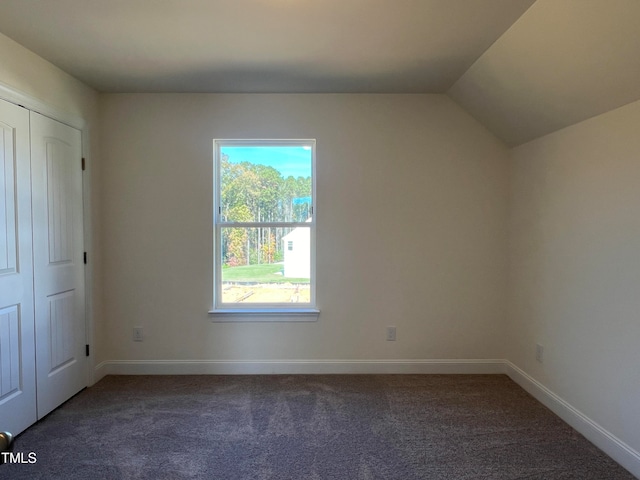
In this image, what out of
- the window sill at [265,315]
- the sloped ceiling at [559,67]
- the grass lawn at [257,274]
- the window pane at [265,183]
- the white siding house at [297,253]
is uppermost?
the sloped ceiling at [559,67]

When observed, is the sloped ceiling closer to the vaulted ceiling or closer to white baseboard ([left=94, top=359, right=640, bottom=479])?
the vaulted ceiling

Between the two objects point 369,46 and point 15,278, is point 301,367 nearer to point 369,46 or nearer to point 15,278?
point 15,278

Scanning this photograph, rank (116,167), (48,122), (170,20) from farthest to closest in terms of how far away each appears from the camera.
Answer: (116,167), (48,122), (170,20)

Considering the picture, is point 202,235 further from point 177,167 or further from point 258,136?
point 258,136

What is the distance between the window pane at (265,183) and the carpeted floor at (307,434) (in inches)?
56.0

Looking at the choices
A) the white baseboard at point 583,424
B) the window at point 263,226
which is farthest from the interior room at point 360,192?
the window at point 263,226

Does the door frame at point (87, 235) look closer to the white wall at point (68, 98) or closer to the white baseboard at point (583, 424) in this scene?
the white wall at point (68, 98)

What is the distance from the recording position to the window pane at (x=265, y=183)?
3104mm

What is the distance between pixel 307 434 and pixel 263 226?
168 cm

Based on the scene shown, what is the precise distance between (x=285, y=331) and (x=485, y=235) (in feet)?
6.35

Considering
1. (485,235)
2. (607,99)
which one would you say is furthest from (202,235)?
(607,99)

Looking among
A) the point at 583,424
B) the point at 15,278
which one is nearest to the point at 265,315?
the point at 15,278

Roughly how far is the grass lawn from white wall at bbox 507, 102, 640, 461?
193 centimetres

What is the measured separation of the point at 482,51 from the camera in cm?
226
